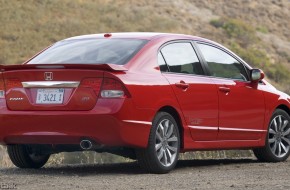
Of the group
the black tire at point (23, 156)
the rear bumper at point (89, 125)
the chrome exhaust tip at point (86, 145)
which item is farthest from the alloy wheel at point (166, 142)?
the black tire at point (23, 156)

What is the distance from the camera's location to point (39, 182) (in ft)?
27.7

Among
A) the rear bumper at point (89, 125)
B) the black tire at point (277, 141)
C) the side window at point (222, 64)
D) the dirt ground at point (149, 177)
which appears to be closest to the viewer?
the dirt ground at point (149, 177)

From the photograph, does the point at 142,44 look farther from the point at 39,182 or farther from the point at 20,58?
the point at 20,58

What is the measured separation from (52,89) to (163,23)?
141ft

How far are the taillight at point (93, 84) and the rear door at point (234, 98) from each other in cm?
202

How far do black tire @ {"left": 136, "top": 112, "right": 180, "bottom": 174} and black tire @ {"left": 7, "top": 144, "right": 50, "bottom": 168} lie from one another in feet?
5.15

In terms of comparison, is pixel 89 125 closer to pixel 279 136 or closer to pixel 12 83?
pixel 12 83

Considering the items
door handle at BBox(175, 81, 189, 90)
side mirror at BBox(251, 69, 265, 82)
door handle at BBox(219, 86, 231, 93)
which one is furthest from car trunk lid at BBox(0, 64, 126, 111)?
side mirror at BBox(251, 69, 265, 82)

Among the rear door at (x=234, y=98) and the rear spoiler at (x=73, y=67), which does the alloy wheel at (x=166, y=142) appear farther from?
the rear door at (x=234, y=98)

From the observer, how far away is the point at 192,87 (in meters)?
9.82

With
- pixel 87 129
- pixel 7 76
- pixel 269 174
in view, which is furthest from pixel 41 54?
pixel 269 174

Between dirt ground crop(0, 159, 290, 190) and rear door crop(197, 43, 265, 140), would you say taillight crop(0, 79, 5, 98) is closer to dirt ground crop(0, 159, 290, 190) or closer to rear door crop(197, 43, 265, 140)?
dirt ground crop(0, 159, 290, 190)

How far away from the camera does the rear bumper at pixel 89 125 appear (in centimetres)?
873

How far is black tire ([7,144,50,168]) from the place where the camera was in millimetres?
10008
